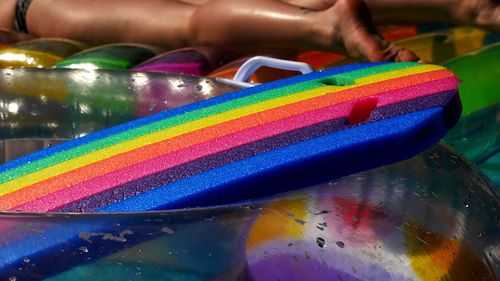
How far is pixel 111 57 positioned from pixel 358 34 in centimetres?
50

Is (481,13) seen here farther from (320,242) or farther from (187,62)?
(320,242)

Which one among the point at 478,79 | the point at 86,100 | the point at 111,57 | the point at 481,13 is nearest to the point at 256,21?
the point at 111,57

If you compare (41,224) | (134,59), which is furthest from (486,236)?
(134,59)

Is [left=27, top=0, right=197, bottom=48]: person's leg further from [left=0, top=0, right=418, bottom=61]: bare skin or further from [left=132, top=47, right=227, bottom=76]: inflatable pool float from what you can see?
[left=132, top=47, right=227, bottom=76]: inflatable pool float

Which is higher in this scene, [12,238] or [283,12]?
[12,238]

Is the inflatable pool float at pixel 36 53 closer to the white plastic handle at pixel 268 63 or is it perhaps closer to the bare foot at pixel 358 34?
the bare foot at pixel 358 34

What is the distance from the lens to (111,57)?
1.71 m

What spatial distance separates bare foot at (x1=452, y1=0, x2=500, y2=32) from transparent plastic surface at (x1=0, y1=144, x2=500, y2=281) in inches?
34.6

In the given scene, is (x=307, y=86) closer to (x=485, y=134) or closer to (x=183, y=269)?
(x=183, y=269)

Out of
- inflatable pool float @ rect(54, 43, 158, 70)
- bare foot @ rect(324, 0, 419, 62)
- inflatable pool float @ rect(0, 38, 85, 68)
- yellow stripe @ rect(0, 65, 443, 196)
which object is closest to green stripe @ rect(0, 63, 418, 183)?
yellow stripe @ rect(0, 65, 443, 196)

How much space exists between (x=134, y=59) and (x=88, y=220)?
1.23 metres

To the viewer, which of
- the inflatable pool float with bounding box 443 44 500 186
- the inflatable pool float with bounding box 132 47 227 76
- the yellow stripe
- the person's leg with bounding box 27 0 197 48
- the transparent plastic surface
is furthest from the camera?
the person's leg with bounding box 27 0 197 48

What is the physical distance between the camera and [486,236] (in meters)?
0.69

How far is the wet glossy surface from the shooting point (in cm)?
101
